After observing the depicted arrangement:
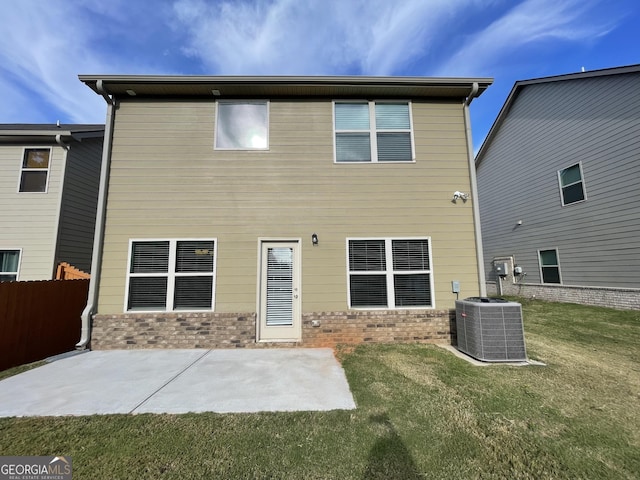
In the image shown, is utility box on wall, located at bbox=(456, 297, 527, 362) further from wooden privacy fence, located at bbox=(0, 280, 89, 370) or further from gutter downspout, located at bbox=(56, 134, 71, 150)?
gutter downspout, located at bbox=(56, 134, 71, 150)

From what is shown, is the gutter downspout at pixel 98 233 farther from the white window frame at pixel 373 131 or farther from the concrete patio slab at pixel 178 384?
the white window frame at pixel 373 131

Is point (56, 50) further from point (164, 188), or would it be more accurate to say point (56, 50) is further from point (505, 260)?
point (505, 260)

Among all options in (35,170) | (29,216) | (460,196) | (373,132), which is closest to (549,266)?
(460,196)

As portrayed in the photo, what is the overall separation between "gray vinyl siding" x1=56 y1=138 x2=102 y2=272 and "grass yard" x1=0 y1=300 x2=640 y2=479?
685cm

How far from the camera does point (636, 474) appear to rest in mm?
2082

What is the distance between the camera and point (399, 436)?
99.4 inches

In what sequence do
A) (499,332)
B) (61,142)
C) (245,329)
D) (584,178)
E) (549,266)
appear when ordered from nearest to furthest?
1. (499,332)
2. (245,329)
3. (61,142)
4. (584,178)
5. (549,266)

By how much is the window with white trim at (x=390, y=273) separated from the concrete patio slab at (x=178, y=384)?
1.42 metres

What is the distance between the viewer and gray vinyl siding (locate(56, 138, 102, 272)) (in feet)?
26.2

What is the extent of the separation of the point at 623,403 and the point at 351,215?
4.43 meters

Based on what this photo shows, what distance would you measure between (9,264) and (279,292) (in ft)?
25.8

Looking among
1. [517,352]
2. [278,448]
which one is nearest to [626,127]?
[517,352]

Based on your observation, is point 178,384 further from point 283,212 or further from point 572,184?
point 572,184

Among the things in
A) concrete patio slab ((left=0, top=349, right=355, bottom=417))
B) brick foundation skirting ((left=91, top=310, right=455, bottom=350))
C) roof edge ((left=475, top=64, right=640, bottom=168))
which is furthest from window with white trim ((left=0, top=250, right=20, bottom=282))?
roof edge ((left=475, top=64, right=640, bottom=168))
